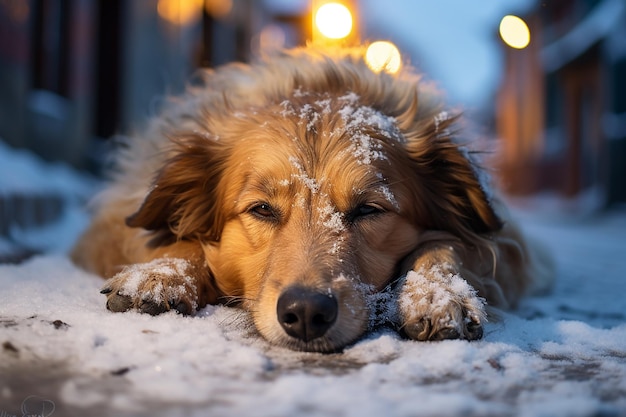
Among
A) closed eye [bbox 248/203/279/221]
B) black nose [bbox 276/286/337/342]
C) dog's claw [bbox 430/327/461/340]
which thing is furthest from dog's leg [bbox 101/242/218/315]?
dog's claw [bbox 430/327/461/340]

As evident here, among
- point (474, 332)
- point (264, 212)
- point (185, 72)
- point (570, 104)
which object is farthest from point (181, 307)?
point (570, 104)

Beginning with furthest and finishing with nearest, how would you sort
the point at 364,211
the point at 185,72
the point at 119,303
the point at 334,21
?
the point at 185,72, the point at 334,21, the point at 364,211, the point at 119,303

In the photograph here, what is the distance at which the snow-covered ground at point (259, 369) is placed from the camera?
1.71 m

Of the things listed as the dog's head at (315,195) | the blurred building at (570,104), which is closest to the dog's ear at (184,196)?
the dog's head at (315,195)

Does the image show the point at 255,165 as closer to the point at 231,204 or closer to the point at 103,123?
the point at 231,204

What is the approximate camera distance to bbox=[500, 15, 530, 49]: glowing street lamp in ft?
21.3

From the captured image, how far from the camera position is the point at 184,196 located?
3637 mm

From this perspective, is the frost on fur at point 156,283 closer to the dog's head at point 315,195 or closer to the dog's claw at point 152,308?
the dog's claw at point 152,308

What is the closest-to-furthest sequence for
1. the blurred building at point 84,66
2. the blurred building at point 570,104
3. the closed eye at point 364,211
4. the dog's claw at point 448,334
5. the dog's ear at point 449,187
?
1. the dog's claw at point 448,334
2. the closed eye at point 364,211
3. the dog's ear at point 449,187
4. the blurred building at point 84,66
5. the blurred building at point 570,104

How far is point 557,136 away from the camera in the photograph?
23.5 meters

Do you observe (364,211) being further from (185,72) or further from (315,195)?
(185,72)

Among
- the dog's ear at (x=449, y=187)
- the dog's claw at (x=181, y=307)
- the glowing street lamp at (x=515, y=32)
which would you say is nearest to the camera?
the dog's claw at (x=181, y=307)

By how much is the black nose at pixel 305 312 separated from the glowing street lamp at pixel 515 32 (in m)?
4.85

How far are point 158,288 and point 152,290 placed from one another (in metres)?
0.03
